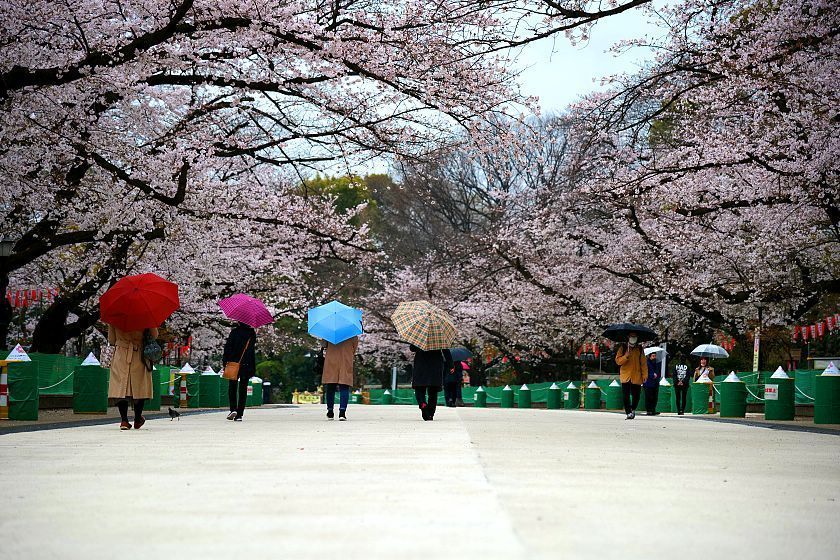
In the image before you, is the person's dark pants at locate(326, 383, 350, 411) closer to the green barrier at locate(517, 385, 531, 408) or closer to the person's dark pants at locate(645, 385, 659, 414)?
the person's dark pants at locate(645, 385, 659, 414)

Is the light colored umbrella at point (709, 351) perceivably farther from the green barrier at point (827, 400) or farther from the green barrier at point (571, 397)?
the green barrier at point (827, 400)

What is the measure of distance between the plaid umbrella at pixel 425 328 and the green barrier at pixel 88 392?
Answer: 6.44 meters

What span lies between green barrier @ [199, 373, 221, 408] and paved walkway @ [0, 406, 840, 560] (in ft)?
61.7

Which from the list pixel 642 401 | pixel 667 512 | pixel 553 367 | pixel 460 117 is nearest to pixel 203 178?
pixel 460 117

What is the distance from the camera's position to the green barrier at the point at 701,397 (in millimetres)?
29764

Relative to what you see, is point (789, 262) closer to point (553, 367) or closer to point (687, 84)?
point (687, 84)

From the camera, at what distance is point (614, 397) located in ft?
122

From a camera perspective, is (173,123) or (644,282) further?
(644,282)

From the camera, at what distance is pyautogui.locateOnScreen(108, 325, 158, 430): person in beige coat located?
14211mm

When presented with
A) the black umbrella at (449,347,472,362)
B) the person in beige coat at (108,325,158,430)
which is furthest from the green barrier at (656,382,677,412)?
the person in beige coat at (108,325,158,430)

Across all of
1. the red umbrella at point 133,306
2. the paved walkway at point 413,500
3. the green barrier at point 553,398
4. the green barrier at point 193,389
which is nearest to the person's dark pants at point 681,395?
the green barrier at point 553,398

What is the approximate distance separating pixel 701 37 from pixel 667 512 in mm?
16628

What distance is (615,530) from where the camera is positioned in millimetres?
5137

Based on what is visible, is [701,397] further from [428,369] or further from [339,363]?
[339,363]
